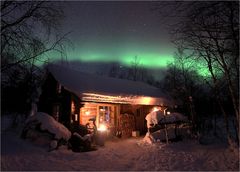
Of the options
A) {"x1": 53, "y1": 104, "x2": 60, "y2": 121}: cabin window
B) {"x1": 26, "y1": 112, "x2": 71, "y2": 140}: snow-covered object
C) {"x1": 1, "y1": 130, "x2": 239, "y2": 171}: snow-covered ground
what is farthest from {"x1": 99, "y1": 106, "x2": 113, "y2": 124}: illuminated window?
{"x1": 26, "y1": 112, "x2": 71, "y2": 140}: snow-covered object

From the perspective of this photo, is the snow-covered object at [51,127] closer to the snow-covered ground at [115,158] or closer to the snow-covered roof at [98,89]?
the snow-covered ground at [115,158]

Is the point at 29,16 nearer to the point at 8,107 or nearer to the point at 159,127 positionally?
the point at 159,127

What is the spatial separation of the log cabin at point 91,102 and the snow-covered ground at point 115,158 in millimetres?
4607

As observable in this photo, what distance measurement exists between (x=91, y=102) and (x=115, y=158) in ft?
22.4

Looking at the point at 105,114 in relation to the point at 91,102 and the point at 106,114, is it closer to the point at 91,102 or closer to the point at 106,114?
the point at 106,114

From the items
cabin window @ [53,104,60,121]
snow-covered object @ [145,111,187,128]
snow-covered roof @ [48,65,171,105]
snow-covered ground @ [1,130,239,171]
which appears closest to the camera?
snow-covered ground @ [1,130,239,171]

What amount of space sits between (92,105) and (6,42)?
11.9 meters

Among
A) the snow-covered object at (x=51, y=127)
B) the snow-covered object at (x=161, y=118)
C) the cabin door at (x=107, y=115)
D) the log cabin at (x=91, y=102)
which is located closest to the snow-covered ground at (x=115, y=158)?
the snow-covered object at (x=51, y=127)

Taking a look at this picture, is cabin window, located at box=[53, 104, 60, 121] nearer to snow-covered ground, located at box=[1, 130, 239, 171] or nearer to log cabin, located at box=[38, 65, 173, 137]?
log cabin, located at box=[38, 65, 173, 137]

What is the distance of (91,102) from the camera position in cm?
1892

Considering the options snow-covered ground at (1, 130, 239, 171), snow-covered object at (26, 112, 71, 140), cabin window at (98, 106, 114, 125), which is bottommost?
snow-covered ground at (1, 130, 239, 171)

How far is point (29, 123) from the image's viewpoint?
15242 millimetres

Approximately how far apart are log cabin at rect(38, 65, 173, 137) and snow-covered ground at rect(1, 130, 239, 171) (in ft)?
15.1

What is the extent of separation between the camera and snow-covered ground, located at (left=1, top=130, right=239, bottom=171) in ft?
35.3
